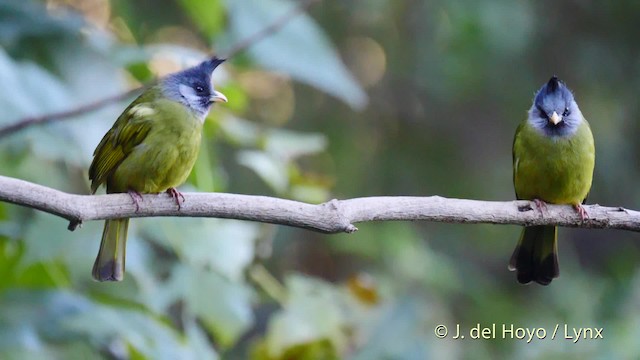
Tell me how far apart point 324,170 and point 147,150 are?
13.8 feet

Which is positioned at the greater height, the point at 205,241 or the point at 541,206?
the point at 541,206

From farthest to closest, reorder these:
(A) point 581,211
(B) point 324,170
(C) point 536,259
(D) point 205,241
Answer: (B) point 324,170, (C) point 536,259, (D) point 205,241, (A) point 581,211

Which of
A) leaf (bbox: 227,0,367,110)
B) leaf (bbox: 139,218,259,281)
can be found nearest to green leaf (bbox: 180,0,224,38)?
leaf (bbox: 227,0,367,110)

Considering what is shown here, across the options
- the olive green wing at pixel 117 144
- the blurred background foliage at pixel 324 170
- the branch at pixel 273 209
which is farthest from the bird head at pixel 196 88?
the branch at pixel 273 209

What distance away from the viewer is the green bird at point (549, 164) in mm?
4152

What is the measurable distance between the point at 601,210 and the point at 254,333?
414 cm

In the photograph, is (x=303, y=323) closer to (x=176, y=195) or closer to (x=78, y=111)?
(x=176, y=195)

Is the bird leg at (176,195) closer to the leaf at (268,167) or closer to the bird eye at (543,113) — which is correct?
the leaf at (268,167)

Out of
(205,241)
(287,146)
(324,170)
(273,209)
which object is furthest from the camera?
(324,170)

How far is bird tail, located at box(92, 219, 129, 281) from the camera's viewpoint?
373cm

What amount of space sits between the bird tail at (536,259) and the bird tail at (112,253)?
1779 mm

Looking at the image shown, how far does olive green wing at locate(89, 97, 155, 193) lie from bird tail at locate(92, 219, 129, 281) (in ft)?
0.67

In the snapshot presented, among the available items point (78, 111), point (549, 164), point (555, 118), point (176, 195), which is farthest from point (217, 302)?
point (555, 118)

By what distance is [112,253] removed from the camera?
379 centimetres
